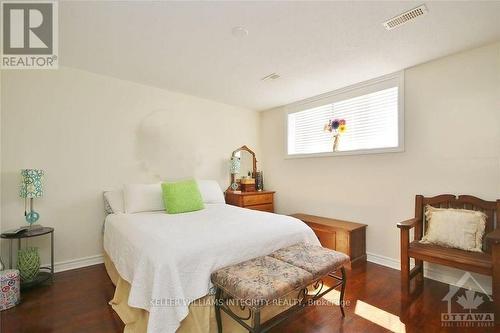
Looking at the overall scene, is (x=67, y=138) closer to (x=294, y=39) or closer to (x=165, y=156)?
(x=165, y=156)

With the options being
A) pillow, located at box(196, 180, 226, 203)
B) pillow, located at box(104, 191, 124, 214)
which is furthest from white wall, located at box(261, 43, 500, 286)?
pillow, located at box(104, 191, 124, 214)

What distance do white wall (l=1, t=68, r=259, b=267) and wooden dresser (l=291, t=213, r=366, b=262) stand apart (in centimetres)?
203

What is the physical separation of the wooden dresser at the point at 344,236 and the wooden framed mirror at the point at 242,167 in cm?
144

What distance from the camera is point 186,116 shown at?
3.58 metres

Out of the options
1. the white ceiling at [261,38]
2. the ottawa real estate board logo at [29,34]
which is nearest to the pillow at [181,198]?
the white ceiling at [261,38]

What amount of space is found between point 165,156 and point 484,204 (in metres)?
3.55

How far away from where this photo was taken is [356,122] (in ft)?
10.3

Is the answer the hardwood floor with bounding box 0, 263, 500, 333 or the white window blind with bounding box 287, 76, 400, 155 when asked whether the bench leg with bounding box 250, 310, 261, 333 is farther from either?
the white window blind with bounding box 287, 76, 400, 155

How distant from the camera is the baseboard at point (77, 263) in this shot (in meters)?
2.60

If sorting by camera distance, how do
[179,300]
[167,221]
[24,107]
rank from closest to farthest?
[179,300] < [167,221] < [24,107]

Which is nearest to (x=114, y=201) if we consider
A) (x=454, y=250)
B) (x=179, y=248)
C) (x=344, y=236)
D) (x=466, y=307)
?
(x=179, y=248)

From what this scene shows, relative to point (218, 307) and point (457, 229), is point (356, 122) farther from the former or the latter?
point (218, 307)

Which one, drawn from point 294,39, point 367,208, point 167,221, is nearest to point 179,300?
point 167,221

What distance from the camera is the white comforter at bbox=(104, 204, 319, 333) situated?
1.43 meters
